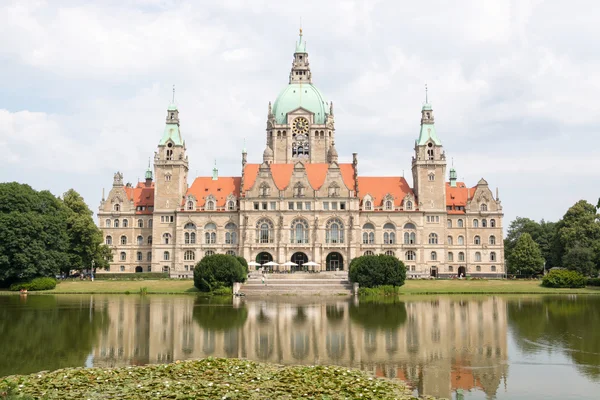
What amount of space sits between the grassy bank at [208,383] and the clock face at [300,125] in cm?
7504

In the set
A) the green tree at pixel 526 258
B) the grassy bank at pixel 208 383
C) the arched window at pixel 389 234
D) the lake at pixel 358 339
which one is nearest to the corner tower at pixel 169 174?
the arched window at pixel 389 234

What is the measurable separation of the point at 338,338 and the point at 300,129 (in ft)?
225

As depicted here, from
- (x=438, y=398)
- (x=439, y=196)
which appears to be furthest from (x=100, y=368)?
(x=439, y=196)

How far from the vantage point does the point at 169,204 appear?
82.1 meters

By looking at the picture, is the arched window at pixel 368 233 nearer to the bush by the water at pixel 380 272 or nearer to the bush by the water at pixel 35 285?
the bush by the water at pixel 380 272

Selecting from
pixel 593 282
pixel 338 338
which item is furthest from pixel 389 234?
pixel 338 338

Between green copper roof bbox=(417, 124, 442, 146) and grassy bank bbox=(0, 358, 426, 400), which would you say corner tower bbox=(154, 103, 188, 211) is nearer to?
green copper roof bbox=(417, 124, 442, 146)

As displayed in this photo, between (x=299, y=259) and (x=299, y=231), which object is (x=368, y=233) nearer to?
(x=299, y=231)

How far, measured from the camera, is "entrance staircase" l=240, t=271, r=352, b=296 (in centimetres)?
5844

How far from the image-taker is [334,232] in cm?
7912

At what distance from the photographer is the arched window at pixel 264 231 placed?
260 ft

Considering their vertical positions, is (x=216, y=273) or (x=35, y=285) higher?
(x=216, y=273)

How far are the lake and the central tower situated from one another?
50108mm

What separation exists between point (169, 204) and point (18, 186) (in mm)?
22875
